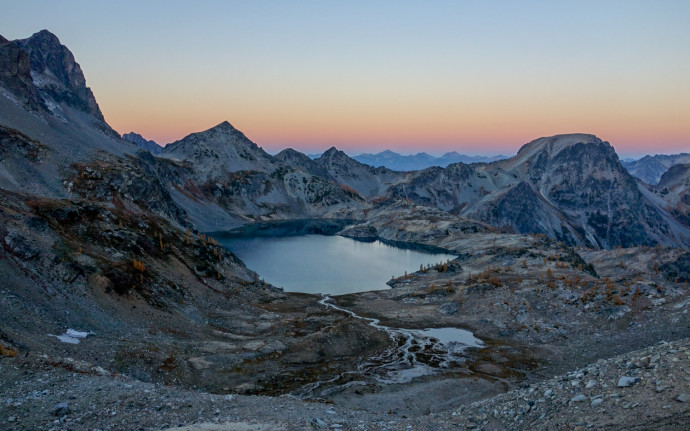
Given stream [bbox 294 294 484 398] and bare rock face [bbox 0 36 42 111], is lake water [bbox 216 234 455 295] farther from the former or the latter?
bare rock face [bbox 0 36 42 111]

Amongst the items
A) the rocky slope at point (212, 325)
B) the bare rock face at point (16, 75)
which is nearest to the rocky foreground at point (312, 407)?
the rocky slope at point (212, 325)

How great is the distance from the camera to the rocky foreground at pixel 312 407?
55.3 feet

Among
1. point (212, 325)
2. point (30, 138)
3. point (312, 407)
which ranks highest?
point (30, 138)

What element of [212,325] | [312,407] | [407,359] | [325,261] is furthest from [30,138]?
[312,407]

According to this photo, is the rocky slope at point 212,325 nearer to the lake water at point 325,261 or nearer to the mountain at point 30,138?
the mountain at point 30,138

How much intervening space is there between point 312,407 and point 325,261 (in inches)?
4051

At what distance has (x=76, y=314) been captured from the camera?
35844 mm

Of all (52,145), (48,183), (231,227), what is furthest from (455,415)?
(231,227)

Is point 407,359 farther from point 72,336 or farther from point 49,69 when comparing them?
point 49,69

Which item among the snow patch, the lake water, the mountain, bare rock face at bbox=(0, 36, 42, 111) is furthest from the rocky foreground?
bare rock face at bbox=(0, 36, 42, 111)

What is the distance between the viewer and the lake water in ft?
322

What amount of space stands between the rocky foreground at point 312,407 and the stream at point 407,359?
1524 centimetres

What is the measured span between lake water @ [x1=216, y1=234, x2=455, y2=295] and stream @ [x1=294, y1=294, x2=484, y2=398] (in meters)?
32.7

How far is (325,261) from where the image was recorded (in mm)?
127062
